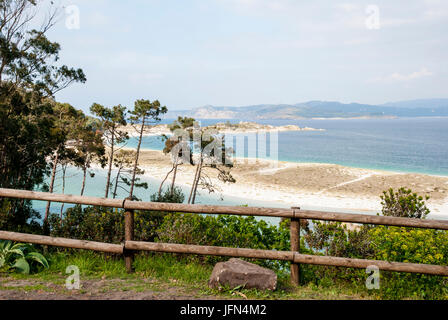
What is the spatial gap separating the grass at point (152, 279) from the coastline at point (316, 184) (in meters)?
24.8

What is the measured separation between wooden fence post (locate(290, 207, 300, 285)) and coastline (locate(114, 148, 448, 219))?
2490 centimetres

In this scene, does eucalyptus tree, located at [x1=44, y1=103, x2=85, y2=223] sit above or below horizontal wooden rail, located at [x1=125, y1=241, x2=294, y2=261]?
above

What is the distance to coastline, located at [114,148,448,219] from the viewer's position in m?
31.5

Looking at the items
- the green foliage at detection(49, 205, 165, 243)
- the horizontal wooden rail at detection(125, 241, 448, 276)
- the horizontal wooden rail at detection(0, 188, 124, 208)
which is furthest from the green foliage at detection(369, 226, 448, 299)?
the horizontal wooden rail at detection(0, 188, 124, 208)

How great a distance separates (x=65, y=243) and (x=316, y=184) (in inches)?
1408

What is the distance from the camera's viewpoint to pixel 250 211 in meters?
5.61

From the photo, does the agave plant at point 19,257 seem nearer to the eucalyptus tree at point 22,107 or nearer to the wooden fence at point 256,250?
the wooden fence at point 256,250

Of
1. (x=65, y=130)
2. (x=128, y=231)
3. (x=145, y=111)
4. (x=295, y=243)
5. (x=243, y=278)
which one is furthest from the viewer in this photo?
(x=145, y=111)

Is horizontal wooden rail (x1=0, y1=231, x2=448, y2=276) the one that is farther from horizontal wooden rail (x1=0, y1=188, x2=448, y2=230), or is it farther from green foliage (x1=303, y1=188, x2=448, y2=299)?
horizontal wooden rail (x1=0, y1=188, x2=448, y2=230)

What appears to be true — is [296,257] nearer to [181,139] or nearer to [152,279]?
[152,279]

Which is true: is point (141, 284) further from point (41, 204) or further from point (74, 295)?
point (41, 204)

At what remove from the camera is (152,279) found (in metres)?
5.88

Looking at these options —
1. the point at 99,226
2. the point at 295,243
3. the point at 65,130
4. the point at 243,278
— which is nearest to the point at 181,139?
the point at 65,130
